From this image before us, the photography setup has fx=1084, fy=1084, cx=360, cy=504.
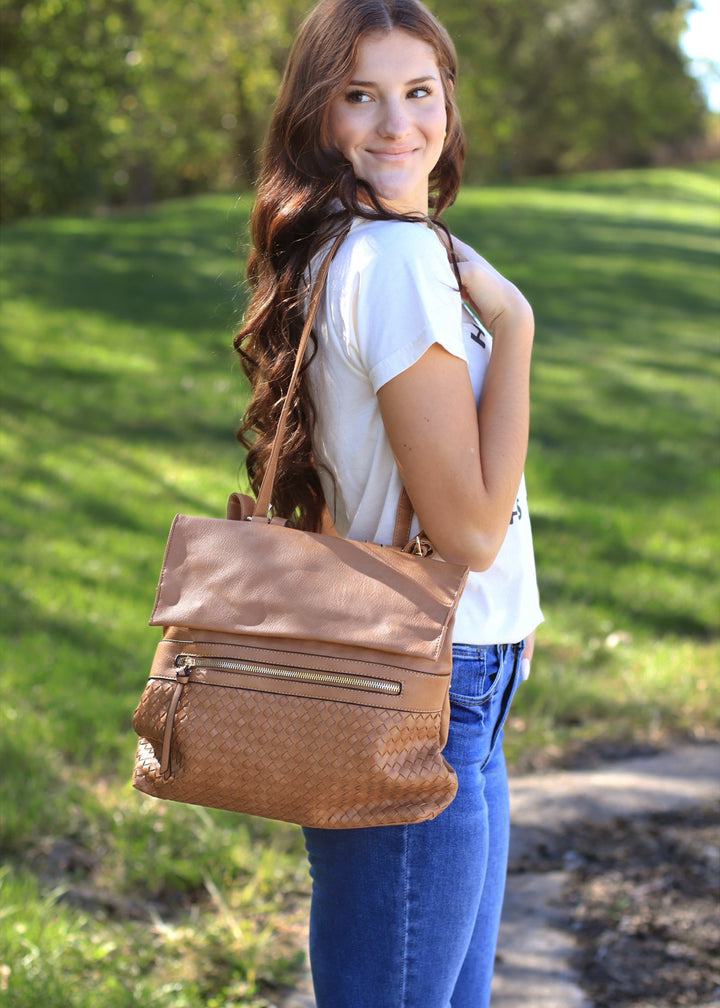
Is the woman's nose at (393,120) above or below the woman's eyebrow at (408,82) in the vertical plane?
below

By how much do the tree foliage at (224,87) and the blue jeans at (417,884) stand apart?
3.79 feet

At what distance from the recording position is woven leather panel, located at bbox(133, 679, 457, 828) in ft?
4.56

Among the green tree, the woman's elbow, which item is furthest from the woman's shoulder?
the green tree

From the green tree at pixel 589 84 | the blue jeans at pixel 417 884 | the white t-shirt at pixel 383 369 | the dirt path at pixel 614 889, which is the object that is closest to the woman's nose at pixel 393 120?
the white t-shirt at pixel 383 369

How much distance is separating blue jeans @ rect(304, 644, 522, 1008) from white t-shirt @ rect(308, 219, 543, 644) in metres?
0.08

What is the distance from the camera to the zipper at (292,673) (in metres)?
1.39

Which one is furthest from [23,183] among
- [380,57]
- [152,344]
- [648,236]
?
[380,57]

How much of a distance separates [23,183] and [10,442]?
10667 millimetres

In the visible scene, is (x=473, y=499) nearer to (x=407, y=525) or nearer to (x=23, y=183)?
(x=407, y=525)

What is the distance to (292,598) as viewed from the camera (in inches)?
57.0

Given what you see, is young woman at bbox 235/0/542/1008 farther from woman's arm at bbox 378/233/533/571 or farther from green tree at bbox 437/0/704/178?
green tree at bbox 437/0/704/178

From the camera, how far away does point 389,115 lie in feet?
5.26

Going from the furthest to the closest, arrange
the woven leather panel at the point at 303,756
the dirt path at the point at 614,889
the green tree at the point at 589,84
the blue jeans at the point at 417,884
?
1. the green tree at the point at 589,84
2. the dirt path at the point at 614,889
3. the blue jeans at the point at 417,884
4. the woven leather panel at the point at 303,756

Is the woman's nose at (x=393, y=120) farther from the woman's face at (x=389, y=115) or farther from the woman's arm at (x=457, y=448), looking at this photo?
the woman's arm at (x=457, y=448)
